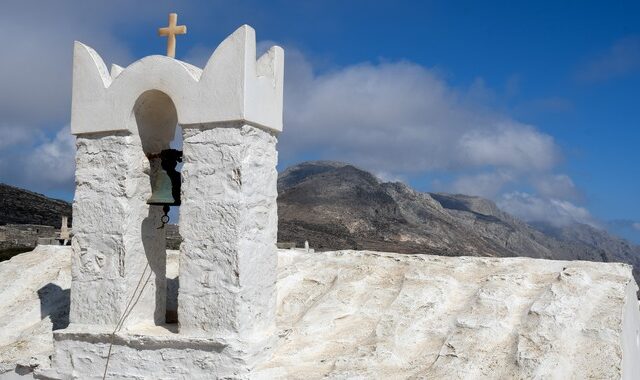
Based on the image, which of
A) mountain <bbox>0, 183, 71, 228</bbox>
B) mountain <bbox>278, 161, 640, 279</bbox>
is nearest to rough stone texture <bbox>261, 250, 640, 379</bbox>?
mountain <bbox>278, 161, 640, 279</bbox>

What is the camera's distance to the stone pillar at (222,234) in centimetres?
496

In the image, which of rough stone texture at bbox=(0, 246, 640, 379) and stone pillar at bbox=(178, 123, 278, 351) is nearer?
rough stone texture at bbox=(0, 246, 640, 379)

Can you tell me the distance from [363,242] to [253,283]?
1191 centimetres

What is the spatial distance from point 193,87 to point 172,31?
0.75m

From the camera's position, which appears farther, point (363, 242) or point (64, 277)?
point (363, 242)

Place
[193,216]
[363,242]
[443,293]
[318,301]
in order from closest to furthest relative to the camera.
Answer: [193,216], [443,293], [318,301], [363,242]

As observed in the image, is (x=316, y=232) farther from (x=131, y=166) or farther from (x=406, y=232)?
(x=131, y=166)

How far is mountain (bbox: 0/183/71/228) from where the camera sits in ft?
68.1

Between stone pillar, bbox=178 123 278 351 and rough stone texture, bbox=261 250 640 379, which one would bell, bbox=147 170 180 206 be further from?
rough stone texture, bbox=261 250 640 379

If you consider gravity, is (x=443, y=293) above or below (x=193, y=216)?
below

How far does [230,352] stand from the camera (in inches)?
189

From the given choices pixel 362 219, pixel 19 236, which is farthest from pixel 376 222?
pixel 19 236

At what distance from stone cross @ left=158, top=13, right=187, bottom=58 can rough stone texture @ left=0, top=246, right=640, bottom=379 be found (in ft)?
8.12

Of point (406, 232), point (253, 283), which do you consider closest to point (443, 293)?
point (253, 283)
